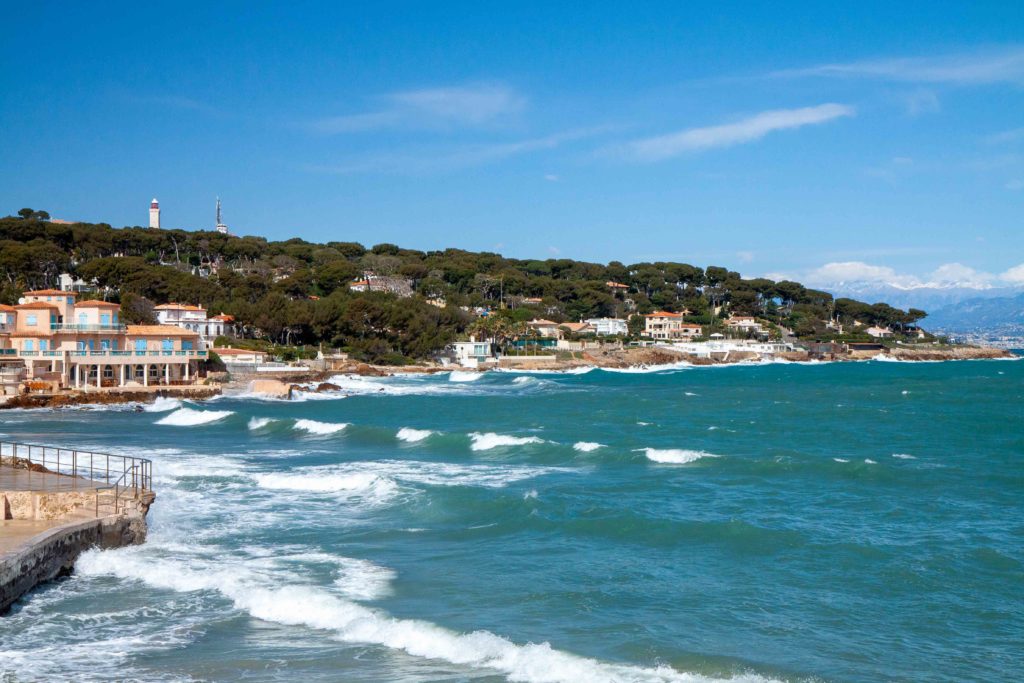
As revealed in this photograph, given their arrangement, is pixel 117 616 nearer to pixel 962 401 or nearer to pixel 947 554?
pixel 947 554

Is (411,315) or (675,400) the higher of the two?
(411,315)

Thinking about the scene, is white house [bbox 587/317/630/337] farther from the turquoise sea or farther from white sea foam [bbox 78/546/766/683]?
white sea foam [bbox 78/546/766/683]

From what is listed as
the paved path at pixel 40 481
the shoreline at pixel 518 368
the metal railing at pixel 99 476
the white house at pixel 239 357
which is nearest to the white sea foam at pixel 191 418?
the shoreline at pixel 518 368

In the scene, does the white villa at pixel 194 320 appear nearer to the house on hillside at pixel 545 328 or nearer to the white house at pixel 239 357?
the white house at pixel 239 357

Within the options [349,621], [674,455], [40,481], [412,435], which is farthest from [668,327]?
[349,621]

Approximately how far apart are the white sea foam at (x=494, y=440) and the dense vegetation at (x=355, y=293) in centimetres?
4849

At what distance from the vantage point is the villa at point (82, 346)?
181 feet

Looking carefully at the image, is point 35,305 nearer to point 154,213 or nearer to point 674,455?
point 674,455

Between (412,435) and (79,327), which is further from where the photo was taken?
(79,327)

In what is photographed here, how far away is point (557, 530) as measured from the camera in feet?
63.5

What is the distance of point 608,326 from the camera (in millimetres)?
128250

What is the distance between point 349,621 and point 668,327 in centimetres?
12299

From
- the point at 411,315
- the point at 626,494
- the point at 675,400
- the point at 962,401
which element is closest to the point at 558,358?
the point at 411,315

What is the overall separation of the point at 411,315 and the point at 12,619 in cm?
7597
